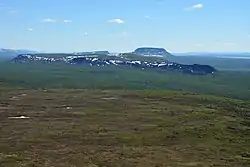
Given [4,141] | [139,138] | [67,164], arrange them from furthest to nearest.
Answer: [139,138], [4,141], [67,164]

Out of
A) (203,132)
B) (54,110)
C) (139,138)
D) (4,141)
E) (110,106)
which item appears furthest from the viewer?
(110,106)

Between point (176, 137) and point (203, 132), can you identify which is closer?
point (176, 137)

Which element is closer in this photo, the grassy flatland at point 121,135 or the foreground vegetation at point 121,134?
the foreground vegetation at point 121,134

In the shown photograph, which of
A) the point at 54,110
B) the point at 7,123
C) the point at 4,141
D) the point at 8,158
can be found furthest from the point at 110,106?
the point at 8,158

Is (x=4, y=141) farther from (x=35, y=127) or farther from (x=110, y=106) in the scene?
(x=110, y=106)

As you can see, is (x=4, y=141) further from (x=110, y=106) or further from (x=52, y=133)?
(x=110, y=106)

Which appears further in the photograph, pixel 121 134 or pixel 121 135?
pixel 121 134

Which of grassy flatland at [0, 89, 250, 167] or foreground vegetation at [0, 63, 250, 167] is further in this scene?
grassy flatland at [0, 89, 250, 167]
